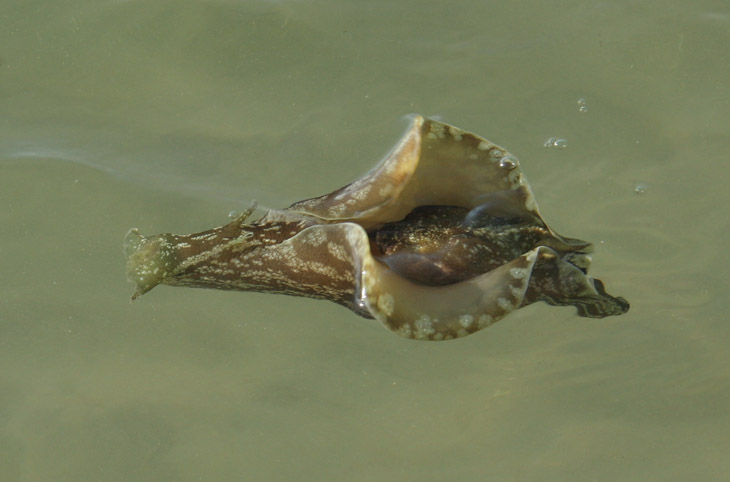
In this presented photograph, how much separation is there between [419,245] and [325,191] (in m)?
1.18

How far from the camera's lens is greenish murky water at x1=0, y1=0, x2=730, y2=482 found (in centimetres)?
402

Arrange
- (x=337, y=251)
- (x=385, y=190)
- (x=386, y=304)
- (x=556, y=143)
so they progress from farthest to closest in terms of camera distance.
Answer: (x=556, y=143) < (x=385, y=190) < (x=337, y=251) < (x=386, y=304)

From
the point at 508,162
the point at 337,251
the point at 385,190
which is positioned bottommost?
the point at 337,251

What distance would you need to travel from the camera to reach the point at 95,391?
414 centimetres

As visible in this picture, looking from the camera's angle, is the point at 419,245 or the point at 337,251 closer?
the point at 337,251

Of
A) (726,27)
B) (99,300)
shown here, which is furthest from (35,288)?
(726,27)

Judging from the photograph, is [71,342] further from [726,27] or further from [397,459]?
[726,27]

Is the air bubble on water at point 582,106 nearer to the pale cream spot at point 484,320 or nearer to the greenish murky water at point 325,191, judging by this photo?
the greenish murky water at point 325,191

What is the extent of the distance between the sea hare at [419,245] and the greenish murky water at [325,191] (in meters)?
0.73

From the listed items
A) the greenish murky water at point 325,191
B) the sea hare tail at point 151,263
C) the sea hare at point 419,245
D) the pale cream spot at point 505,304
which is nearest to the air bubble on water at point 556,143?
the greenish murky water at point 325,191

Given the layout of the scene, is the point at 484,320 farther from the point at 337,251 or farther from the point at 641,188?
the point at 641,188

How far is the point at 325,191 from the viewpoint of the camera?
4.48 meters

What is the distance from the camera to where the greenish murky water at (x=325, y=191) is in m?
4.02

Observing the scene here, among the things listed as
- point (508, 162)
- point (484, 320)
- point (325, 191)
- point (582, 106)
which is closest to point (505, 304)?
point (484, 320)
